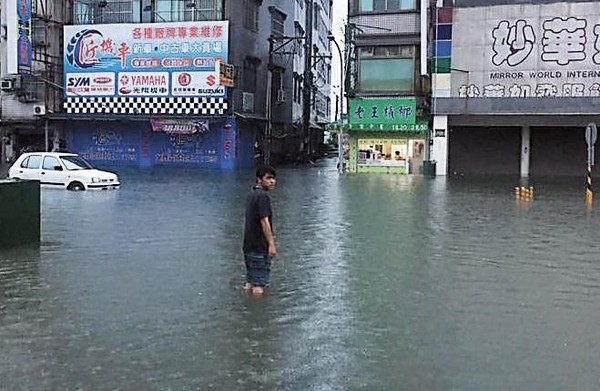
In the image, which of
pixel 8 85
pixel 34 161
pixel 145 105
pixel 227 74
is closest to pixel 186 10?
pixel 227 74

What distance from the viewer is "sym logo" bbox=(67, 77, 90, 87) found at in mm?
46631

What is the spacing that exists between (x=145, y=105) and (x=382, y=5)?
45.8 ft

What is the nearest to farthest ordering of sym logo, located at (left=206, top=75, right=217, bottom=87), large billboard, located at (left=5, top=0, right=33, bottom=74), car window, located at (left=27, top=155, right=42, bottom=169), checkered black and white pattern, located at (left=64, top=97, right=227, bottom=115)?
car window, located at (left=27, top=155, right=42, bottom=169) < large billboard, located at (left=5, top=0, right=33, bottom=74) < sym logo, located at (left=206, top=75, right=217, bottom=87) < checkered black and white pattern, located at (left=64, top=97, right=227, bottom=115)

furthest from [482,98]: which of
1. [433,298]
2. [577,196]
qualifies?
[433,298]

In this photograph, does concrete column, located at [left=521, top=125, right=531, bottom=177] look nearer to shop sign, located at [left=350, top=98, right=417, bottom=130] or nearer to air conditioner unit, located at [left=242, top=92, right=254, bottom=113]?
shop sign, located at [left=350, top=98, right=417, bottom=130]

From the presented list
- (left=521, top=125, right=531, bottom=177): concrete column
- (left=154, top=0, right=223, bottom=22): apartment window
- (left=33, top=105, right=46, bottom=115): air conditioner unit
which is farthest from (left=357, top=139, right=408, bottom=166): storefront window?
(left=33, top=105, right=46, bottom=115): air conditioner unit

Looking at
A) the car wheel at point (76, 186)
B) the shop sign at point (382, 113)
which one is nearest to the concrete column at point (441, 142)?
the shop sign at point (382, 113)

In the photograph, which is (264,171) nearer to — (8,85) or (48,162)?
(48,162)

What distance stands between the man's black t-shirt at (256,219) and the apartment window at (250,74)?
39173 mm

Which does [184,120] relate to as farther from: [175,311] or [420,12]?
[175,311]

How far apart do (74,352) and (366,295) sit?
369cm

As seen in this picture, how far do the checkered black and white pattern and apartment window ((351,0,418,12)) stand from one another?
341 inches

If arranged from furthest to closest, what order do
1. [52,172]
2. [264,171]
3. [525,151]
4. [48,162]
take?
1. [525,151]
2. [48,162]
3. [52,172]
4. [264,171]

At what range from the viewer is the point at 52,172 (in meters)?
26.5
